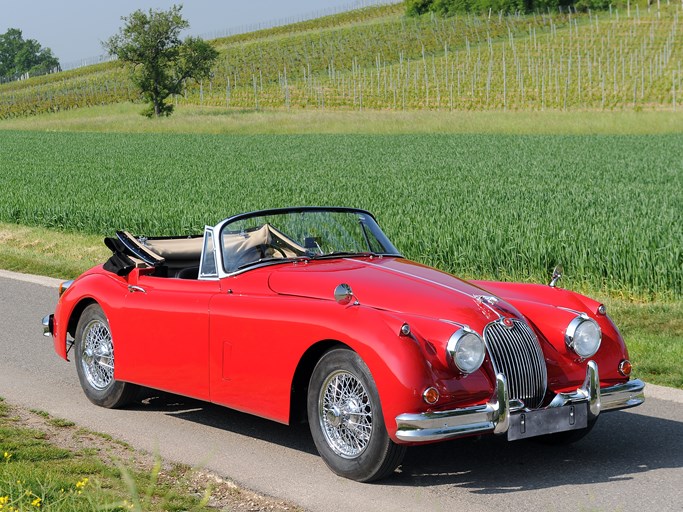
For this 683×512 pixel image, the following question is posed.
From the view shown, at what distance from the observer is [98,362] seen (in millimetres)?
7582

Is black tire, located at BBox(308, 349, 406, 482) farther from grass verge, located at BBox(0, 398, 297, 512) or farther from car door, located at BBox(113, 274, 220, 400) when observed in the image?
car door, located at BBox(113, 274, 220, 400)

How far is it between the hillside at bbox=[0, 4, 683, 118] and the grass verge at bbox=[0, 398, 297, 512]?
62.7m

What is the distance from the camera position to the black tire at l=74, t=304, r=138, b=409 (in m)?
7.39

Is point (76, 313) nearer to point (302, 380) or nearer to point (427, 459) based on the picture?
point (302, 380)

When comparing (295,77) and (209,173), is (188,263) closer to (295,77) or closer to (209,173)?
(209,173)

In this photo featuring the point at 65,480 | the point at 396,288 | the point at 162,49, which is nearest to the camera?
the point at 65,480

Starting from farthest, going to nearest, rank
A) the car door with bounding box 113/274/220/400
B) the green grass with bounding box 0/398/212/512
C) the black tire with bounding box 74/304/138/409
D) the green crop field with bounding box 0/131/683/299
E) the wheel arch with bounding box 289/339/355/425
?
the green crop field with bounding box 0/131/683/299 → the black tire with bounding box 74/304/138/409 → the car door with bounding box 113/274/220/400 → the wheel arch with bounding box 289/339/355/425 → the green grass with bounding box 0/398/212/512

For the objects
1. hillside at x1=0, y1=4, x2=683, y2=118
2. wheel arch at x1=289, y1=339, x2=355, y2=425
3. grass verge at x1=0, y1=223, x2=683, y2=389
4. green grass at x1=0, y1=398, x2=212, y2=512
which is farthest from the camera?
hillside at x1=0, y1=4, x2=683, y2=118

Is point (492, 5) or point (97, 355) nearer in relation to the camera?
point (97, 355)

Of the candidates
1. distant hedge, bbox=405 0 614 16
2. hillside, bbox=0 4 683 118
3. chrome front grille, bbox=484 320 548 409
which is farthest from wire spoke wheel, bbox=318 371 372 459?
distant hedge, bbox=405 0 614 16

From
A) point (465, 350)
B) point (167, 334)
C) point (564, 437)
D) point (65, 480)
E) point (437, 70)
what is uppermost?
point (465, 350)

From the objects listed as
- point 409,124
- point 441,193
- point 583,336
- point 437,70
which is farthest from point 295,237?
point 437,70

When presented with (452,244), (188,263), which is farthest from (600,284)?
(188,263)

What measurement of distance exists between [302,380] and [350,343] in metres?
0.62
